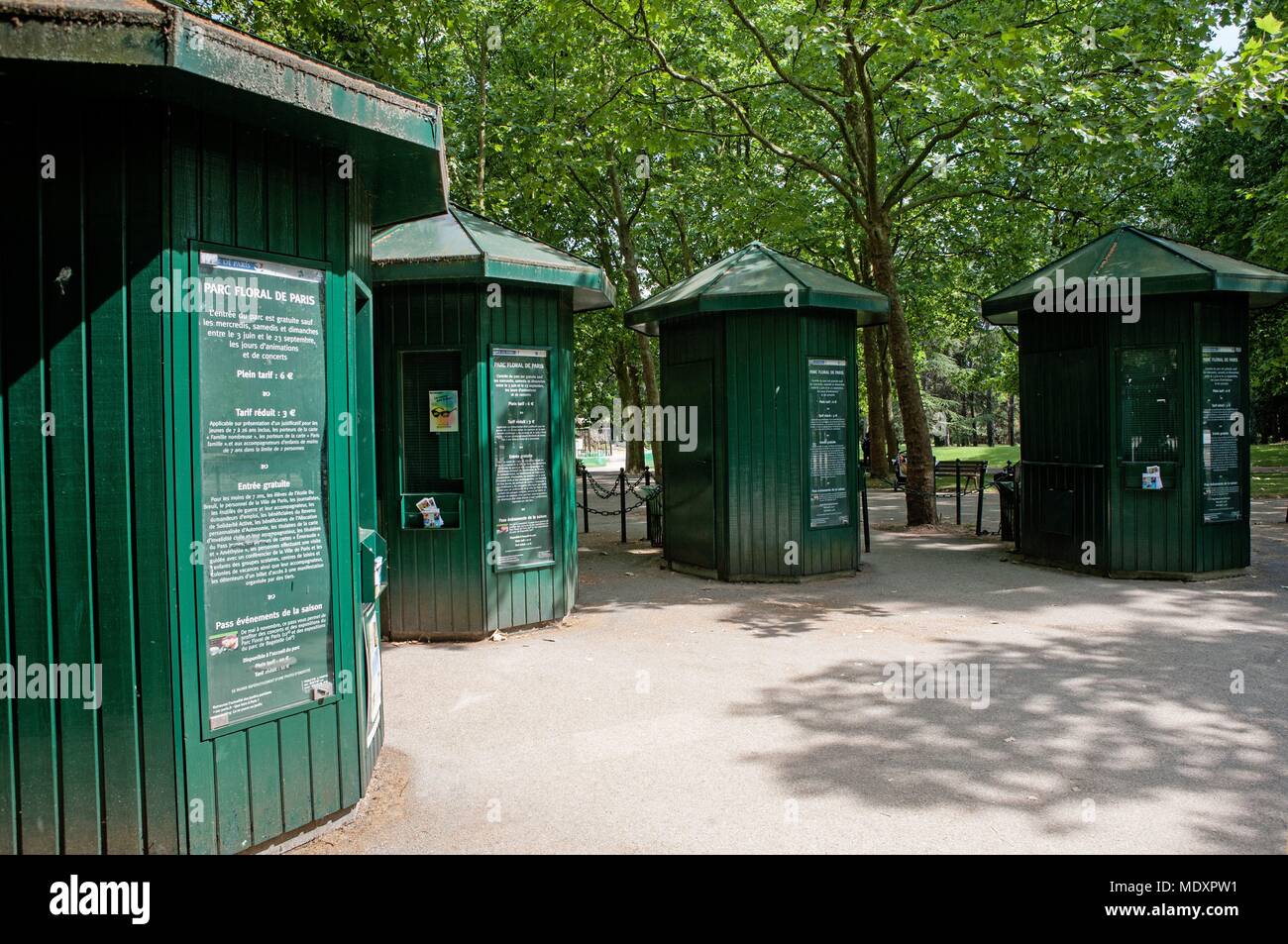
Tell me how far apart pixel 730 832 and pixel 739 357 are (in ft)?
25.2

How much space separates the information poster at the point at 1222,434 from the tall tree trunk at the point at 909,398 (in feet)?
18.0

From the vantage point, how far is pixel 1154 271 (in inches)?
415

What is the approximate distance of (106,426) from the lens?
3.71 metres

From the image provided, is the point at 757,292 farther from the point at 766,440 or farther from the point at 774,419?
the point at 766,440

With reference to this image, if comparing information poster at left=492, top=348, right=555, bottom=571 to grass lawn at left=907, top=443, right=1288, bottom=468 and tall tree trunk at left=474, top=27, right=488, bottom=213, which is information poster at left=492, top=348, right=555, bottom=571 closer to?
tall tree trunk at left=474, top=27, right=488, bottom=213

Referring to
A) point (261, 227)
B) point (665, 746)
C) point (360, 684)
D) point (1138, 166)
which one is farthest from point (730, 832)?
point (1138, 166)

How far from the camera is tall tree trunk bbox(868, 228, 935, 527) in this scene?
15.8 m

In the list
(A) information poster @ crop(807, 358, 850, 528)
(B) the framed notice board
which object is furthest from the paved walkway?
(B) the framed notice board

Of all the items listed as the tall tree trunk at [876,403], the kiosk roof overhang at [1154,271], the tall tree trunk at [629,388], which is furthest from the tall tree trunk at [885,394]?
the kiosk roof overhang at [1154,271]

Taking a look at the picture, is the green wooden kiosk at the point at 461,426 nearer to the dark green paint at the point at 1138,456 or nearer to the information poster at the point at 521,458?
the information poster at the point at 521,458

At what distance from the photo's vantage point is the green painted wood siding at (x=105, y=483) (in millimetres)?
3650

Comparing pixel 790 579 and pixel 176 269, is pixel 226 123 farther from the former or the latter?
pixel 790 579

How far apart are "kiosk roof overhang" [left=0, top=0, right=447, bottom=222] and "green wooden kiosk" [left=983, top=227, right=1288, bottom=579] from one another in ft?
30.4

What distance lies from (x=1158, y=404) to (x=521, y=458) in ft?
25.4
